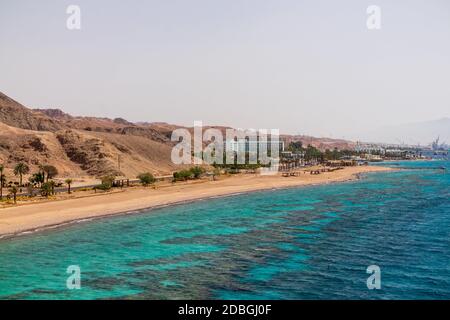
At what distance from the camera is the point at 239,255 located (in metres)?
39.3

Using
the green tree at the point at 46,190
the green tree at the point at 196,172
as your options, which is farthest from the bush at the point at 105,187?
the green tree at the point at 196,172

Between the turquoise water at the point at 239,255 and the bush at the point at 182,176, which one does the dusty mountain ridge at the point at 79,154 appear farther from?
the turquoise water at the point at 239,255

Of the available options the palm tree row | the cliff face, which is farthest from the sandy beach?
the cliff face

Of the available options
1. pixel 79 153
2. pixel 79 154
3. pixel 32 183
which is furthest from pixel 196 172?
pixel 32 183

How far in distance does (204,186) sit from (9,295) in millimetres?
72422

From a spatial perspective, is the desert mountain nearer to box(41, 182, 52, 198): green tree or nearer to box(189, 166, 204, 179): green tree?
box(189, 166, 204, 179): green tree

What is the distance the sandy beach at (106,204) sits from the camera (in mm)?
52294

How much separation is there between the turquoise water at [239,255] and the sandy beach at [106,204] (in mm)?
3568

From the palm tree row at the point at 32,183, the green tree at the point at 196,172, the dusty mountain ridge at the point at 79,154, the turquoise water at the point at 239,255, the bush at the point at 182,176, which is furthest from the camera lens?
the green tree at the point at 196,172

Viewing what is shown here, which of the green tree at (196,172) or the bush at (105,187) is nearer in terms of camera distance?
the bush at (105,187)

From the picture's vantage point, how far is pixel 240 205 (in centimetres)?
7450

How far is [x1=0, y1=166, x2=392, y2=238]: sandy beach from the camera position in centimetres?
5229

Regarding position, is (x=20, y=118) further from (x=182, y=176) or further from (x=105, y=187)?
(x=105, y=187)
